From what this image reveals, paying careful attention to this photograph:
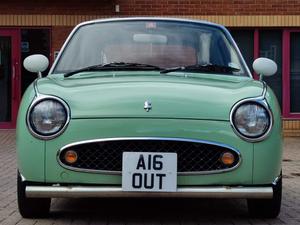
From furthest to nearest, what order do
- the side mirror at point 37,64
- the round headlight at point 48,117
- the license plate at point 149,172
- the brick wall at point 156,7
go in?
the brick wall at point 156,7, the side mirror at point 37,64, the round headlight at point 48,117, the license plate at point 149,172

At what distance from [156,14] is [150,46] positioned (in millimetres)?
8995

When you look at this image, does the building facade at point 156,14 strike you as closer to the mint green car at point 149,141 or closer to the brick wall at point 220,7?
the brick wall at point 220,7

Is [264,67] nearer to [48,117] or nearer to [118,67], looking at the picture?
[118,67]

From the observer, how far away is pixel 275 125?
4270 mm

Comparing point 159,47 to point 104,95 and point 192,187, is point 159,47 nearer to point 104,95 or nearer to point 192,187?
point 104,95

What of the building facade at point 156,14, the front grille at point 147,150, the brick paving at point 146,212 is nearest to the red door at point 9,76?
the building facade at point 156,14

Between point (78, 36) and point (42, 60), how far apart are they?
399 mm

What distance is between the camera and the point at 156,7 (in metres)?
14.1

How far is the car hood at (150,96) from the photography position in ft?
13.6

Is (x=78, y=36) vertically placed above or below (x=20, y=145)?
above

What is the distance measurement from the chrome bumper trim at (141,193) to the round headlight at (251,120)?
37 cm

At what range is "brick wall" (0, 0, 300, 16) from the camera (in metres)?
14.0

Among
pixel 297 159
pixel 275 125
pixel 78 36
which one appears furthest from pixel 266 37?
pixel 275 125

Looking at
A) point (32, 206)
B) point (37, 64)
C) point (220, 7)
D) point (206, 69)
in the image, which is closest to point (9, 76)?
point (220, 7)
